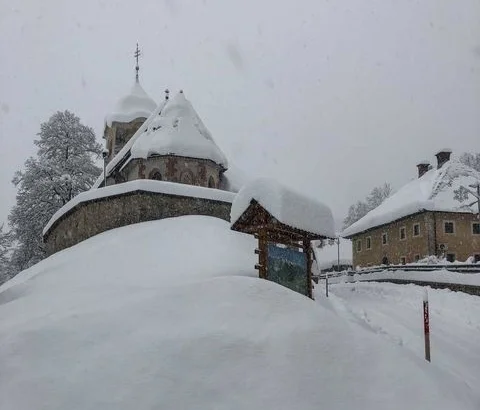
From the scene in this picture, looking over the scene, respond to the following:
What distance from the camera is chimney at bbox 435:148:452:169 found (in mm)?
41219

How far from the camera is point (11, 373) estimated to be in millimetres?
5391

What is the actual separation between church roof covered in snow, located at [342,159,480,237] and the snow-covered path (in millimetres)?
11924

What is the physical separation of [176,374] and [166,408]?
1.65 feet

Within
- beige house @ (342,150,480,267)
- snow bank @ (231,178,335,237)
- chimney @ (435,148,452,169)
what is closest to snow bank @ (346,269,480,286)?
beige house @ (342,150,480,267)

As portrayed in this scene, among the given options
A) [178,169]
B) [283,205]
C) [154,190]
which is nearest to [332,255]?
[178,169]

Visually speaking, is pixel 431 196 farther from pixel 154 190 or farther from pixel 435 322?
pixel 154 190

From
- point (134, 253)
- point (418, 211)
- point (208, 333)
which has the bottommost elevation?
point (208, 333)

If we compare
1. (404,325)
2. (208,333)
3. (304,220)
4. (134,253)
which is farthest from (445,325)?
(208,333)

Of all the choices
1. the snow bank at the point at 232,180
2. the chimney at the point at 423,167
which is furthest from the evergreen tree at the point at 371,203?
the snow bank at the point at 232,180

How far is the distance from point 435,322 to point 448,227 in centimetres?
2370

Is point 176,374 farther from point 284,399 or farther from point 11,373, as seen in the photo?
point 11,373

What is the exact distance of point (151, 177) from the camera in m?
26.8

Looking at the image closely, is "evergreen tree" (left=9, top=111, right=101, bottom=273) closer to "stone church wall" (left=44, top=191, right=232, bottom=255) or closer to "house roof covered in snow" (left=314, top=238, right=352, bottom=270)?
"stone church wall" (left=44, top=191, right=232, bottom=255)

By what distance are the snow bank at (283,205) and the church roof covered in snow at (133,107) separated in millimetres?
29420
